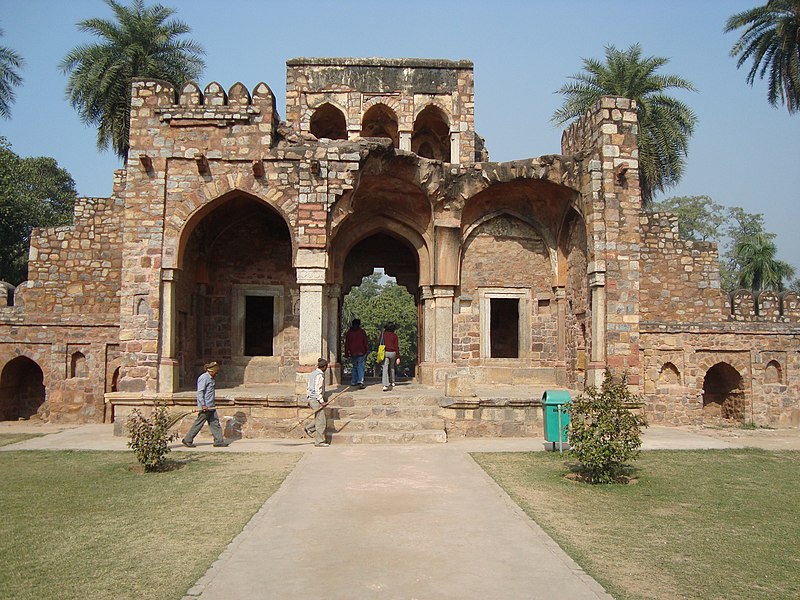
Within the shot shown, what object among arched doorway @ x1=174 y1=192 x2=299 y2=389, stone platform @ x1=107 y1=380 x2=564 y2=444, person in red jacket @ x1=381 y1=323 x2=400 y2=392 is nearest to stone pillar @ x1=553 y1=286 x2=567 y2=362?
stone platform @ x1=107 y1=380 x2=564 y2=444

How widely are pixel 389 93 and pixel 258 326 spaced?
738 centimetres

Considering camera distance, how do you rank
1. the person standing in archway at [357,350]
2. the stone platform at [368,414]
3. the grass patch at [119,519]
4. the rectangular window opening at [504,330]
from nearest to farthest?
1. the grass patch at [119,519]
2. the stone platform at [368,414]
3. the person standing in archway at [357,350]
4. the rectangular window opening at [504,330]

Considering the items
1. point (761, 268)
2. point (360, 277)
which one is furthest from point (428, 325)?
point (761, 268)

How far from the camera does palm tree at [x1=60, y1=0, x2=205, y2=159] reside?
21.0 meters

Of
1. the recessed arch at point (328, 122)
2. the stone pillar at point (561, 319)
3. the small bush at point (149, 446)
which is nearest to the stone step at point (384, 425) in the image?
the small bush at point (149, 446)

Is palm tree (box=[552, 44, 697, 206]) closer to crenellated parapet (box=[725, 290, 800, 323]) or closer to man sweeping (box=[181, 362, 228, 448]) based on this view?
crenellated parapet (box=[725, 290, 800, 323])

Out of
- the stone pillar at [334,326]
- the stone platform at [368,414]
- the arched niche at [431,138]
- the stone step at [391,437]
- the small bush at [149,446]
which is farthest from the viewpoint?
the arched niche at [431,138]

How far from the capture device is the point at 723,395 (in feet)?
55.7

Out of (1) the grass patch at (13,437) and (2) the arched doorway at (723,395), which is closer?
(1) the grass patch at (13,437)

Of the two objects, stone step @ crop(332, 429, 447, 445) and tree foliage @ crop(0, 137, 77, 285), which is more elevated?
tree foliage @ crop(0, 137, 77, 285)

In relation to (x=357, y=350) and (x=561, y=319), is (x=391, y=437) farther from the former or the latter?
(x=561, y=319)

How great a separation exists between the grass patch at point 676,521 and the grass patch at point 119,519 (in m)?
2.81

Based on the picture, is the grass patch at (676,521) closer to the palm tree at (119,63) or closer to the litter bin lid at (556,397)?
the litter bin lid at (556,397)

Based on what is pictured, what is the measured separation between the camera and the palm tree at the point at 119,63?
68.8 ft
